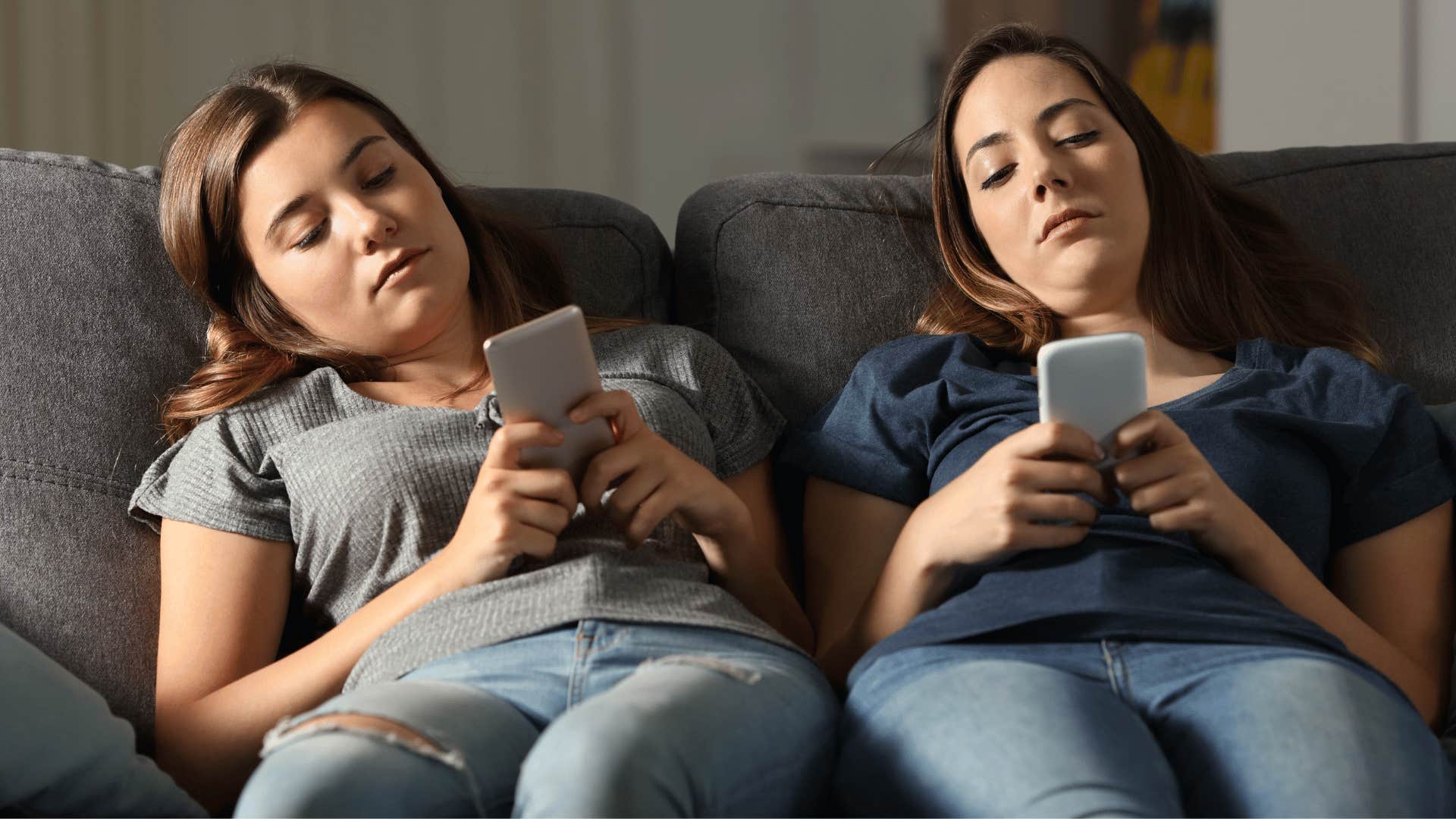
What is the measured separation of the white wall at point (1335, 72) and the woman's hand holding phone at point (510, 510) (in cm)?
195

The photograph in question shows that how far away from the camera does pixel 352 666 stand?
1.18 metres

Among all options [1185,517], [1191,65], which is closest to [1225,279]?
[1185,517]

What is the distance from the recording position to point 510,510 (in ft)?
3.66

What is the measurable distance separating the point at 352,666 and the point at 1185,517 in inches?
27.8

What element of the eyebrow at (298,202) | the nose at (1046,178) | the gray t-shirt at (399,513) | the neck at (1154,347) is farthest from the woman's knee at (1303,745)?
the eyebrow at (298,202)

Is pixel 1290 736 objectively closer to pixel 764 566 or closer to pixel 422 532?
pixel 764 566

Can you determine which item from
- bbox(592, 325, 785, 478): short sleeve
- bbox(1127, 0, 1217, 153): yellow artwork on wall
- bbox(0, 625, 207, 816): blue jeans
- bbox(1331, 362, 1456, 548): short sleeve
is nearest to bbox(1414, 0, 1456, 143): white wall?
bbox(1127, 0, 1217, 153): yellow artwork on wall

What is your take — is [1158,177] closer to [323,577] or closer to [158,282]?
[323,577]

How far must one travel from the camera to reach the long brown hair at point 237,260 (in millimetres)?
1369

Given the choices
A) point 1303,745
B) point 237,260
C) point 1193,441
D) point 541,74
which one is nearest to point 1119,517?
point 1193,441

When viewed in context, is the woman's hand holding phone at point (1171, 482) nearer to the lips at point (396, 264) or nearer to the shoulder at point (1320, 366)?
the shoulder at point (1320, 366)

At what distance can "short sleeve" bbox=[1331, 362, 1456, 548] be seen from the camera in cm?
128

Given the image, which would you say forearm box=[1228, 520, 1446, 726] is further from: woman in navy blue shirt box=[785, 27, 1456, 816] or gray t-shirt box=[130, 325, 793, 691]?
gray t-shirt box=[130, 325, 793, 691]

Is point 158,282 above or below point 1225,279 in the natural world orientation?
above
